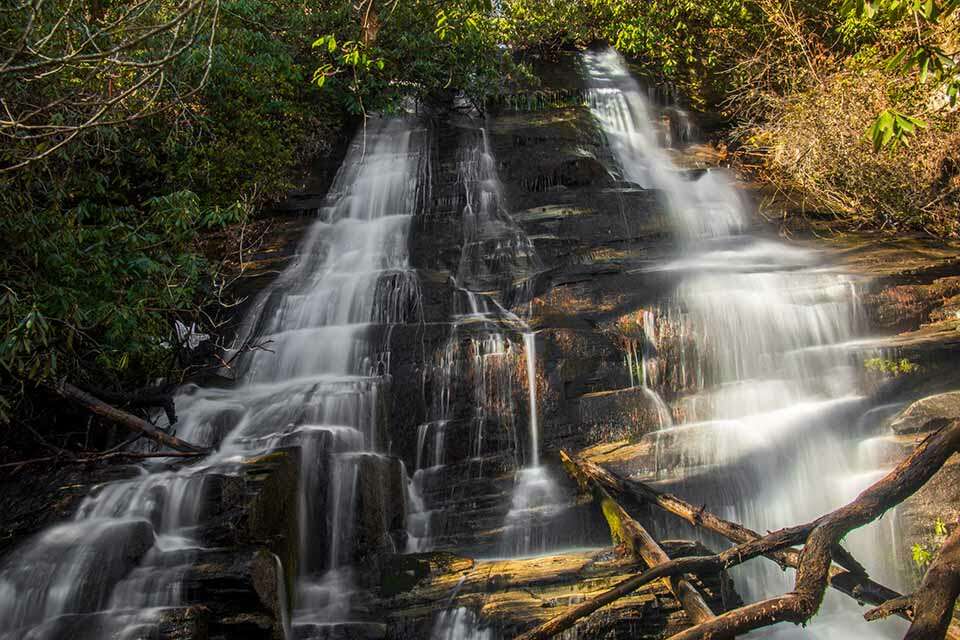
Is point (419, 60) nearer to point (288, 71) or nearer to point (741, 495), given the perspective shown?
point (288, 71)

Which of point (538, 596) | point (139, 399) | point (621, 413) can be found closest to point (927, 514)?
Result: point (621, 413)

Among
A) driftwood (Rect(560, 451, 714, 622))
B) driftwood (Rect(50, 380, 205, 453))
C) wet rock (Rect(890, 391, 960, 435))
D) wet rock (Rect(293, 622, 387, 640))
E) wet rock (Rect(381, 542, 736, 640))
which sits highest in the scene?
driftwood (Rect(50, 380, 205, 453))

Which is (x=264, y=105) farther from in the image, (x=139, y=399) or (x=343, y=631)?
(x=343, y=631)

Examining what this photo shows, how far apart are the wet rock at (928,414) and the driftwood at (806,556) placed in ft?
8.62

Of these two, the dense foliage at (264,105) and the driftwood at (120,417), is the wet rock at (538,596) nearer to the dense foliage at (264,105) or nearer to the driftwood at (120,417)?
the driftwood at (120,417)

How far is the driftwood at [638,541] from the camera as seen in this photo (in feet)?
15.7

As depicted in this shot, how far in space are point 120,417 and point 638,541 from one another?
16.5 ft

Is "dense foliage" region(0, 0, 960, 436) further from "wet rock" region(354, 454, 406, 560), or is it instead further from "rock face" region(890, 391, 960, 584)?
"rock face" region(890, 391, 960, 584)

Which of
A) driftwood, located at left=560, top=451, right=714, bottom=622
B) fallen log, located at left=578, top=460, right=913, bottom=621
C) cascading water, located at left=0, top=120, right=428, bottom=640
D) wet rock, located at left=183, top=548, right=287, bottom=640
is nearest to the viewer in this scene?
fallen log, located at left=578, top=460, right=913, bottom=621

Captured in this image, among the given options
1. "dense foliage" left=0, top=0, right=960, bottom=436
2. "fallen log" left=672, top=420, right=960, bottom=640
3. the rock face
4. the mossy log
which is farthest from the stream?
"fallen log" left=672, top=420, right=960, bottom=640

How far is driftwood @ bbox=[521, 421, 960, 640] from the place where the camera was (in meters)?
3.54

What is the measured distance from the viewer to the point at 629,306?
869 centimetres

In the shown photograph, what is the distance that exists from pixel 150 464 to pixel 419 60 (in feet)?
34.4

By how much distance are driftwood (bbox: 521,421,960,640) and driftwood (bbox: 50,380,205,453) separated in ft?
13.7
